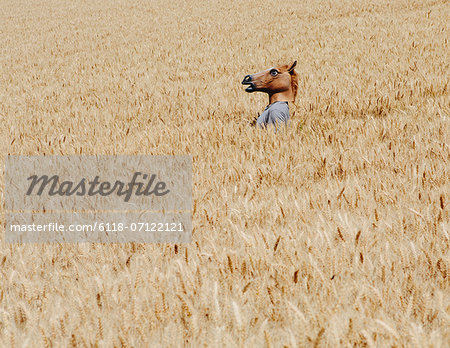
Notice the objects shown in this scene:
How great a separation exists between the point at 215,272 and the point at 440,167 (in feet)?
6.48

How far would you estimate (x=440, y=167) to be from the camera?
283 cm

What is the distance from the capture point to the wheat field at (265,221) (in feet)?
4.70

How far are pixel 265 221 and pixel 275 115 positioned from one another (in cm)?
239

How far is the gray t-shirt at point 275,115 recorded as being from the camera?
4500 millimetres

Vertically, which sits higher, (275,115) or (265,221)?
(275,115)

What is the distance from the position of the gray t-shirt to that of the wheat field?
0.53 ft

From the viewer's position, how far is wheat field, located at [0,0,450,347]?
56.4 inches

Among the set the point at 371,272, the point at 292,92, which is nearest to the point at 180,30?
the point at 292,92

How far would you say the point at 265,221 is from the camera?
2350 millimetres

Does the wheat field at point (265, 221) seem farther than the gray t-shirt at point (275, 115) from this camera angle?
No

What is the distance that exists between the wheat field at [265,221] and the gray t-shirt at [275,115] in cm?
16

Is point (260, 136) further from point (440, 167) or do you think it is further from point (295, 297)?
point (295, 297)

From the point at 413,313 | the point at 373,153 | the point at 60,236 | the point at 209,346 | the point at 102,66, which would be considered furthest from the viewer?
the point at 102,66

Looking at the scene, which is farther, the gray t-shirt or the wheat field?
the gray t-shirt
